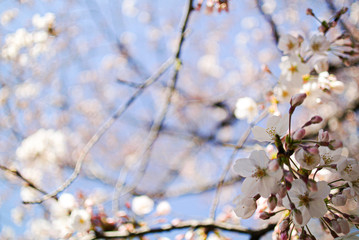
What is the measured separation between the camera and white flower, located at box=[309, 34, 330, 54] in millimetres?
1825

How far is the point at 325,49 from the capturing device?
6.04ft

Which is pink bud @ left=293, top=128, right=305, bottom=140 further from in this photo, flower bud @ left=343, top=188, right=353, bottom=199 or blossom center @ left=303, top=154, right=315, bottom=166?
flower bud @ left=343, top=188, right=353, bottom=199

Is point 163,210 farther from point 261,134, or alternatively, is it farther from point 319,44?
point 319,44

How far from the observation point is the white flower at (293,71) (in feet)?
6.34

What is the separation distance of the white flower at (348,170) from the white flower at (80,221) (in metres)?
1.82

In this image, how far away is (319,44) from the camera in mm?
1839

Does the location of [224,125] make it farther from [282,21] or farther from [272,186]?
[272,186]

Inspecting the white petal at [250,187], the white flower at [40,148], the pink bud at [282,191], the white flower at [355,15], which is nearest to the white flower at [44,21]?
the white flower at [40,148]

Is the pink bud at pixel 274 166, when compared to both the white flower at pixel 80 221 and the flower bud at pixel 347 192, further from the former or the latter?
the white flower at pixel 80 221

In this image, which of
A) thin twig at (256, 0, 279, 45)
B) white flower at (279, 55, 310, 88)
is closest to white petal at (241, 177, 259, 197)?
white flower at (279, 55, 310, 88)

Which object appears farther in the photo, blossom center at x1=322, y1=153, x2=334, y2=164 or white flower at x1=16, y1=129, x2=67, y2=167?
white flower at x1=16, y1=129, x2=67, y2=167

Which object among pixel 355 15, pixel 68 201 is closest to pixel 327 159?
pixel 68 201

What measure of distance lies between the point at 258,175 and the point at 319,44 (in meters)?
1.16

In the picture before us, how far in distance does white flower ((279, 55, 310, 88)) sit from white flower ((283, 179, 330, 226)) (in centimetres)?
108
